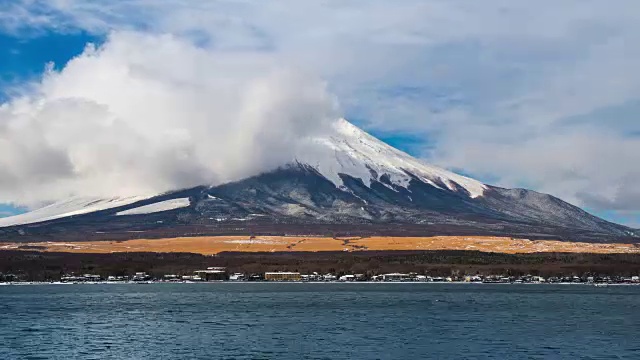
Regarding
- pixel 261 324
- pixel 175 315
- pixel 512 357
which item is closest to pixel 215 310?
pixel 175 315

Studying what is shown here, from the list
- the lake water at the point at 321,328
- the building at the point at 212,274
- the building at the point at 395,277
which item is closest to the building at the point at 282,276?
the building at the point at 212,274

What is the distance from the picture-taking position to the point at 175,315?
82062 millimetres

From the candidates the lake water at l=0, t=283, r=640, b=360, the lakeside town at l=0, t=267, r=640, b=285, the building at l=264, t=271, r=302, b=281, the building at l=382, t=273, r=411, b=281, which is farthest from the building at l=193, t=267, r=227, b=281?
the lake water at l=0, t=283, r=640, b=360

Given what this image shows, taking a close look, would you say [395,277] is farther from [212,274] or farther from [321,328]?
[321,328]

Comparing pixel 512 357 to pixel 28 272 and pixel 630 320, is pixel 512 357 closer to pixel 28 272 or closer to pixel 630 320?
pixel 630 320

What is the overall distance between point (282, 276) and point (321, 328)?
103m

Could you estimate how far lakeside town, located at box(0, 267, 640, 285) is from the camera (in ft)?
539

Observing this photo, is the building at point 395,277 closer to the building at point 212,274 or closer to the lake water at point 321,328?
the building at point 212,274

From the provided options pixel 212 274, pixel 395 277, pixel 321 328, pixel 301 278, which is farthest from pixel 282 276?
pixel 321 328

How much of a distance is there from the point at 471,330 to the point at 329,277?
104290mm

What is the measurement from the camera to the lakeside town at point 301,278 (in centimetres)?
16425

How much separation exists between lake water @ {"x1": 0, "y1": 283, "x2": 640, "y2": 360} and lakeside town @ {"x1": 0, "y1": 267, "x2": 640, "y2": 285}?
5376cm

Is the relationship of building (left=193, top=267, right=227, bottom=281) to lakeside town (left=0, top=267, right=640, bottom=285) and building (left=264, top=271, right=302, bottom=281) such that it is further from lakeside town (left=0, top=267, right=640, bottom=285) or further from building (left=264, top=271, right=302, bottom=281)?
building (left=264, top=271, right=302, bottom=281)

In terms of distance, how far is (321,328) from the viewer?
68062mm
